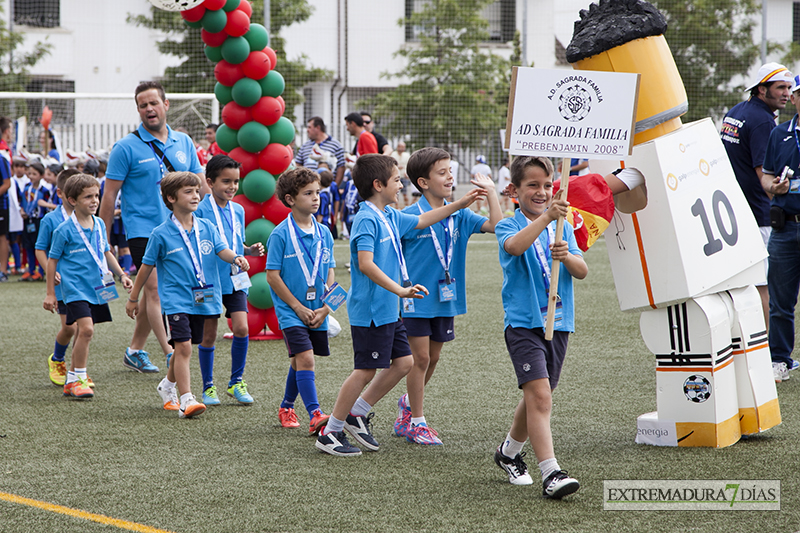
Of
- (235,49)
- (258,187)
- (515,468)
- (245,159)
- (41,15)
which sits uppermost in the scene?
(41,15)

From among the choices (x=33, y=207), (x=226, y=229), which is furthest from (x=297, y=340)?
(x=33, y=207)

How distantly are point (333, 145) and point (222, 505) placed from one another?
9790 millimetres

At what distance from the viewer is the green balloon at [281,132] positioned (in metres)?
7.82

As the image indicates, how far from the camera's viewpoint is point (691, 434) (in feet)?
14.4

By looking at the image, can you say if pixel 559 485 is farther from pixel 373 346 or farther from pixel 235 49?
pixel 235 49

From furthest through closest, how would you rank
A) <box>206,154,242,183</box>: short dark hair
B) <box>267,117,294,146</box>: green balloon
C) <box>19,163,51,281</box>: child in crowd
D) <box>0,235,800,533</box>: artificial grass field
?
1. <box>19,163,51,281</box>: child in crowd
2. <box>267,117,294,146</box>: green balloon
3. <box>206,154,242,183</box>: short dark hair
4. <box>0,235,800,533</box>: artificial grass field

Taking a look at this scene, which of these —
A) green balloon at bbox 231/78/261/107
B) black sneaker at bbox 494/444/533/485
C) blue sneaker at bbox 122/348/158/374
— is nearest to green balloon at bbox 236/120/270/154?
green balloon at bbox 231/78/261/107

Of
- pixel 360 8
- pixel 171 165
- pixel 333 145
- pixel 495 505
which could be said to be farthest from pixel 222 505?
pixel 360 8

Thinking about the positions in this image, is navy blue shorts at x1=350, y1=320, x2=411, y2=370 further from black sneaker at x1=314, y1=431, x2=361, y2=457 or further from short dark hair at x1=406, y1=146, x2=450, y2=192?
short dark hair at x1=406, y1=146, x2=450, y2=192

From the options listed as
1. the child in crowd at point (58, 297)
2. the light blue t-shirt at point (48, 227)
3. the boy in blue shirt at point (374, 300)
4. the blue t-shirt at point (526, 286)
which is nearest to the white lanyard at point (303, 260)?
the boy in blue shirt at point (374, 300)

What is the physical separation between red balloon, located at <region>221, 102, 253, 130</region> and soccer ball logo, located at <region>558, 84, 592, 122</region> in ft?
14.6

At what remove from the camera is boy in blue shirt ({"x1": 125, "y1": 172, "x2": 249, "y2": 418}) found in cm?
517

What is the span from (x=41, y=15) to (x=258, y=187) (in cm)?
2147

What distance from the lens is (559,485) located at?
3.53 meters
